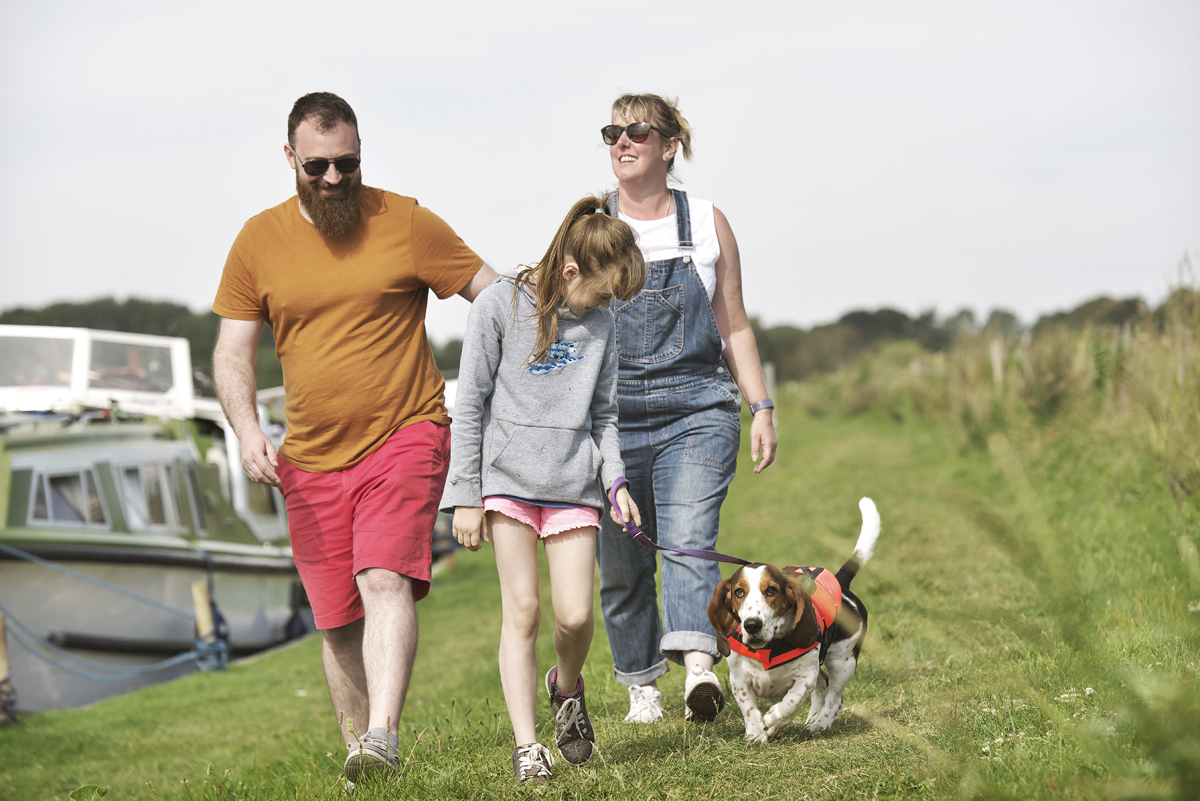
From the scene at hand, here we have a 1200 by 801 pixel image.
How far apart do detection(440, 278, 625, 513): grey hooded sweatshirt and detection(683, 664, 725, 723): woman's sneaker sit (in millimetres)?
833

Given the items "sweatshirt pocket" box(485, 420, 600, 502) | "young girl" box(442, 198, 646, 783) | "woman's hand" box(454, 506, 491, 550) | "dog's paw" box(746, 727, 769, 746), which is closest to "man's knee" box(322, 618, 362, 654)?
"young girl" box(442, 198, 646, 783)

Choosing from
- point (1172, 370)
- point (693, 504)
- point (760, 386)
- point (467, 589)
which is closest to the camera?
point (693, 504)

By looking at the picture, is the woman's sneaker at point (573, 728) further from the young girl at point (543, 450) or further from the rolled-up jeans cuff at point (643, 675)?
the rolled-up jeans cuff at point (643, 675)

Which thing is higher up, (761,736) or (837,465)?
(761,736)

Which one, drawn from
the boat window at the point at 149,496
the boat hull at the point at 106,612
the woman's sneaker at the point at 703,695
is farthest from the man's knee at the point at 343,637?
the boat window at the point at 149,496

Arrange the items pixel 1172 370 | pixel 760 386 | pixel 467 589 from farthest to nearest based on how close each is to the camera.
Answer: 1. pixel 467 589
2. pixel 1172 370
3. pixel 760 386

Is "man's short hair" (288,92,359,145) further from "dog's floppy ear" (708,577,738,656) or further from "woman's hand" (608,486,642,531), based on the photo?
"dog's floppy ear" (708,577,738,656)

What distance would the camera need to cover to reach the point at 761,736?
3.74 m

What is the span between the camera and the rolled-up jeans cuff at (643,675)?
454cm

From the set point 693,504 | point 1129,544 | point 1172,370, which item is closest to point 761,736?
point 693,504

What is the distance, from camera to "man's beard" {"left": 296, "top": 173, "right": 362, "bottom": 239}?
403cm

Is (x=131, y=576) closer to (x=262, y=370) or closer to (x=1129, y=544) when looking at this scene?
(x=1129, y=544)

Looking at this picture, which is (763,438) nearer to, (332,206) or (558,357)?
(558,357)

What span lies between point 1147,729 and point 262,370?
40.2 m
